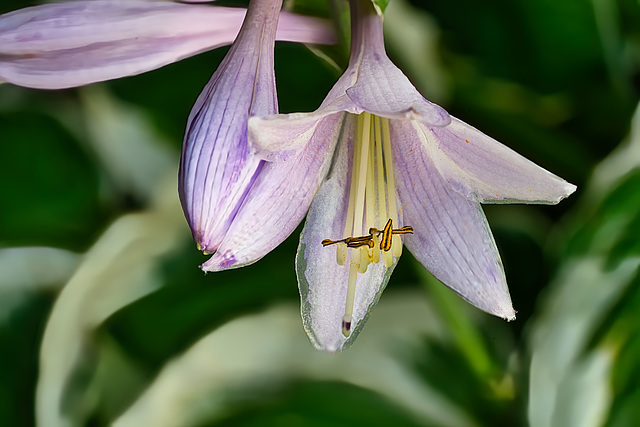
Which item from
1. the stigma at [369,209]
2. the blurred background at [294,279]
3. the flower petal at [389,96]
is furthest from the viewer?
the blurred background at [294,279]

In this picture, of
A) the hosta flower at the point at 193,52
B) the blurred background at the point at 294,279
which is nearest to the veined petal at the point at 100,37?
the hosta flower at the point at 193,52

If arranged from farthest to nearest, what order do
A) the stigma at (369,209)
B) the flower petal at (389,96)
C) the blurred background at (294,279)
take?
the blurred background at (294,279)
the stigma at (369,209)
the flower petal at (389,96)

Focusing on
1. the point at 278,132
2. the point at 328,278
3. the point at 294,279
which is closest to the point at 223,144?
the point at 278,132

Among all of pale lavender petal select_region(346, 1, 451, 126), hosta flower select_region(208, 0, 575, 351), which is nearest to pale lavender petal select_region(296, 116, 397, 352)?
hosta flower select_region(208, 0, 575, 351)

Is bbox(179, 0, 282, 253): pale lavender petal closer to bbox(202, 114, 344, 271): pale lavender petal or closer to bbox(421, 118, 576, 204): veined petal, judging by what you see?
bbox(202, 114, 344, 271): pale lavender petal

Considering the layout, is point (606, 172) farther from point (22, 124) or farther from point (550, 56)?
point (22, 124)

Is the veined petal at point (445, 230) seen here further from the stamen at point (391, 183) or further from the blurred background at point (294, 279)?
the blurred background at point (294, 279)
